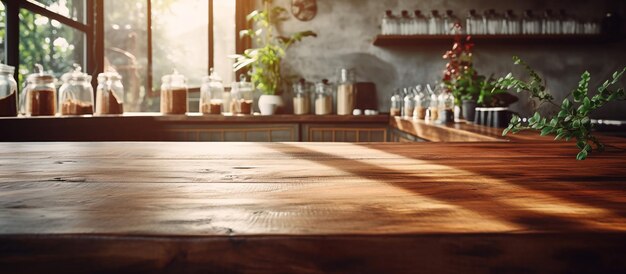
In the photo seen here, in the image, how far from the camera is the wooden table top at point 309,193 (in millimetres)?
538

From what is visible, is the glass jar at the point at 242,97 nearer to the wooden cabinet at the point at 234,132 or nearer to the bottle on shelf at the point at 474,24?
the wooden cabinet at the point at 234,132

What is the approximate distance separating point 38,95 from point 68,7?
37.4 inches

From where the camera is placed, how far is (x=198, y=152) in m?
1.31

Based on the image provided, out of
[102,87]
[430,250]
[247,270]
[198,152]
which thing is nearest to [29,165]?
[198,152]

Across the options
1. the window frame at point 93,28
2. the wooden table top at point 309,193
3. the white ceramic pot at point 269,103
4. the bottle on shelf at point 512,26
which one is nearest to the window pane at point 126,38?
the window frame at point 93,28

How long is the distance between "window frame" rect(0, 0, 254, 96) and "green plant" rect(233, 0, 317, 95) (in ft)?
0.32

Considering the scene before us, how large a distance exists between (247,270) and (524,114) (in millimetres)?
4637

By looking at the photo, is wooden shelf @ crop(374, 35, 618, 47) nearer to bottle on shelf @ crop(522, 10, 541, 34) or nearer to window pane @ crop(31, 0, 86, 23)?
bottle on shelf @ crop(522, 10, 541, 34)

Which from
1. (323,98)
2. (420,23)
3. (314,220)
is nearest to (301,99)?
(323,98)

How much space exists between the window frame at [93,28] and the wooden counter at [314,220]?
2.48m

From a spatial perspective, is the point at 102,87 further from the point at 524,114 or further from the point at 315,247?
the point at 315,247

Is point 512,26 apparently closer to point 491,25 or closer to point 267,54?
point 491,25

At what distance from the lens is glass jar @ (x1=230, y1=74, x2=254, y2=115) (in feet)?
14.3

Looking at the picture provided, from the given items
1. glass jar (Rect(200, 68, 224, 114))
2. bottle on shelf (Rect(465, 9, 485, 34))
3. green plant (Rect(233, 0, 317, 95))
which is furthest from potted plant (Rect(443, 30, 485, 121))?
glass jar (Rect(200, 68, 224, 114))
